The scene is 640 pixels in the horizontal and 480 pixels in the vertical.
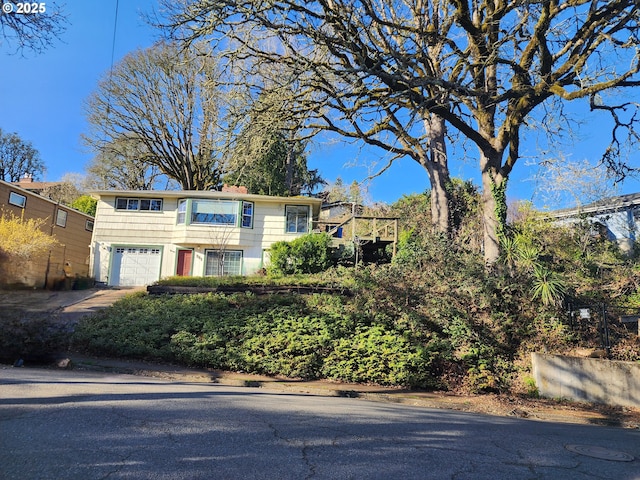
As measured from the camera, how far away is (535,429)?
6273 mm

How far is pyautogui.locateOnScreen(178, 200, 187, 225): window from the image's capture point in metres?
24.4

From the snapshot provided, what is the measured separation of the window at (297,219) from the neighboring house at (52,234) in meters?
13.1

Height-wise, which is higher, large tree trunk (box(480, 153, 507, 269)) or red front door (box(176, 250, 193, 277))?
large tree trunk (box(480, 153, 507, 269))

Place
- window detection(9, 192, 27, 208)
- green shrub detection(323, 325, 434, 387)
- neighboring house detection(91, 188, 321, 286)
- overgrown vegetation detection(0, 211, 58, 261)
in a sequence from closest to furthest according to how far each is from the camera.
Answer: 1. green shrub detection(323, 325, 434, 387)
2. overgrown vegetation detection(0, 211, 58, 261)
3. window detection(9, 192, 27, 208)
4. neighboring house detection(91, 188, 321, 286)

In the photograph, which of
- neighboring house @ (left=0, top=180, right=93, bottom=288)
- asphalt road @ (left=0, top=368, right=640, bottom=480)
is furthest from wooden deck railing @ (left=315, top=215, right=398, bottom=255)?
neighboring house @ (left=0, top=180, right=93, bottom=288)

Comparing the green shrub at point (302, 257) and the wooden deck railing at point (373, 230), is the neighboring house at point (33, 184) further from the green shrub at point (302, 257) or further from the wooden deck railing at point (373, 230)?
the wooden deck railing at point (373, 230)

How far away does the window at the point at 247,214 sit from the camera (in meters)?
24.5

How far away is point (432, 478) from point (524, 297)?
862cm

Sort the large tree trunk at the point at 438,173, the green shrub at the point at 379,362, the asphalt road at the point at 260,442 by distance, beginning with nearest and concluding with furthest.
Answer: the asphalt road at the point at 260,442
the green shrub at the point at 379,362
the large tree trunk at the point at 438,173

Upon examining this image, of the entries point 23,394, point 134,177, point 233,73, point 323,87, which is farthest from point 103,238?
point 23,394

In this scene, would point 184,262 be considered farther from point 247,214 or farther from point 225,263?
point 247,214

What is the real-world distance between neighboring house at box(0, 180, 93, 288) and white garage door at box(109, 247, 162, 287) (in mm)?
3295

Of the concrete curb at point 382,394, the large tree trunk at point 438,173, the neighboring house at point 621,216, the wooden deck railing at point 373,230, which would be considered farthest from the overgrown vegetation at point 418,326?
the neighboring house at point 621,216

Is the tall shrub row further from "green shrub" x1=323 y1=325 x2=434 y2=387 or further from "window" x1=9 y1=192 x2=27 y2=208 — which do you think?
"window" x1=9 y1=192 x2=27 y2=208
